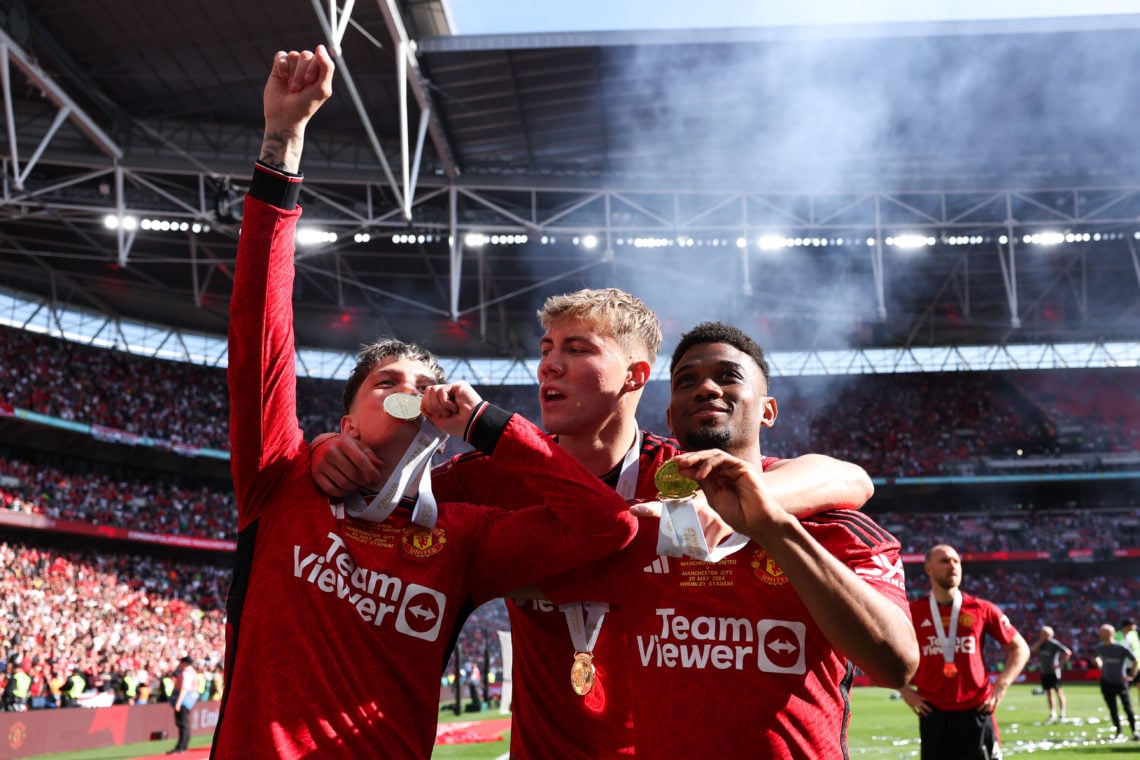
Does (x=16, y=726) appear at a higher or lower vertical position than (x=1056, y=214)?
lower

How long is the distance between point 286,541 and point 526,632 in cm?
91

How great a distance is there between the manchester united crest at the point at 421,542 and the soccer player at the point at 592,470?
24 centimetres

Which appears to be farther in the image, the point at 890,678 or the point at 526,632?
the point at 526,632

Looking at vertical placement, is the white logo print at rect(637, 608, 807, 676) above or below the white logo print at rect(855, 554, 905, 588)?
below

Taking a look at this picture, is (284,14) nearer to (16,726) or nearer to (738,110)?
(738,110)

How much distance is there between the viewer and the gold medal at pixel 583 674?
2928mm

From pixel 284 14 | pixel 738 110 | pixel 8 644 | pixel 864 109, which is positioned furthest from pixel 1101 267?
pixel 8 644

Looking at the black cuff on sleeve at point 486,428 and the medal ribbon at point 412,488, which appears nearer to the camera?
the black cuff on sleeve at point 486,428

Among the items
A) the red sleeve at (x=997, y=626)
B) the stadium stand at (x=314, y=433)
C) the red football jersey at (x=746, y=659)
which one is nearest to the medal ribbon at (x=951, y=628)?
the red sleeve at (x=997, y=626)

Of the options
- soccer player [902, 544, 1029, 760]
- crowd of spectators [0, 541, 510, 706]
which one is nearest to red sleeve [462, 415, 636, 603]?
soccer player [902, 544, 1029, 760]

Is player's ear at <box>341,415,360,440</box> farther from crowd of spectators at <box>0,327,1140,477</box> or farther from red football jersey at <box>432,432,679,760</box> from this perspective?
crowd of spectators at <box>0,327,1140,477</box>

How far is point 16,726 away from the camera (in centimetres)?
1524

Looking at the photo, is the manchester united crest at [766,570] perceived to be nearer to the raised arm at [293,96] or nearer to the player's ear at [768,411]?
the player's ear at [768,411]

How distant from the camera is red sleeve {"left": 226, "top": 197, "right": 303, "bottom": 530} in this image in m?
2.62
